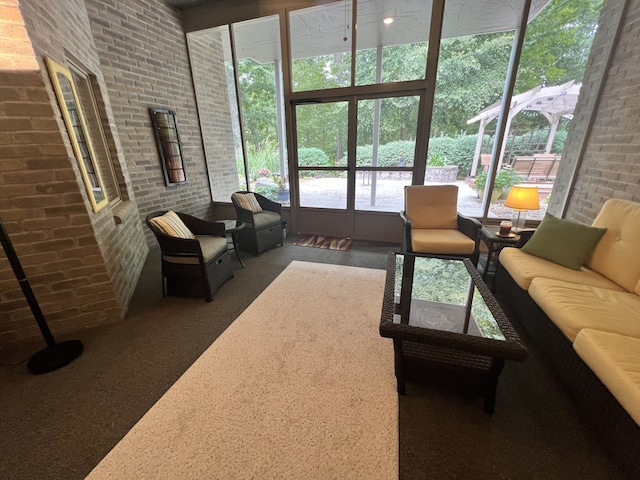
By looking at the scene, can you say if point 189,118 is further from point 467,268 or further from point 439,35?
point 467,268

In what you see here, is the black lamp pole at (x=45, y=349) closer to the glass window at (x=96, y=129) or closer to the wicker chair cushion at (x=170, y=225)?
the wicker chair cushion at (x=170, y=225)

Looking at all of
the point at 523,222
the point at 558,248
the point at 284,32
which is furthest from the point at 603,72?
the point at 284,32

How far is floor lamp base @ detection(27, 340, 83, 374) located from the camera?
5.67ft

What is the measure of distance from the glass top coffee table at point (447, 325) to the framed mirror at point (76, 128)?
2.43 meters

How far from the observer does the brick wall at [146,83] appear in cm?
299

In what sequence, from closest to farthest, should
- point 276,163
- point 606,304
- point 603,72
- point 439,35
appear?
point 606,304 → point 603,72 → point 439,35 → point 276,163

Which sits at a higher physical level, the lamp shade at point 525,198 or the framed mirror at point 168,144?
the framed mirror at point 168,144

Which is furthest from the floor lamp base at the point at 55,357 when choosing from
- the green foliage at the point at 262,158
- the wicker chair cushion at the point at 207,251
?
the green foliage at the point at 262,158

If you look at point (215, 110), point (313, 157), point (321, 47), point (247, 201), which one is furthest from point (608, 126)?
point (215, 110)

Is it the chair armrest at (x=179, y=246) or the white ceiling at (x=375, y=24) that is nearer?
the chair armrest at (x=179, y=246)

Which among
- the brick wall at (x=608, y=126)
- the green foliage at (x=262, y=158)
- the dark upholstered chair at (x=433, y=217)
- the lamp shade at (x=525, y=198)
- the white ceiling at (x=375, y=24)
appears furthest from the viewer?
the green foliage at (x=262, y=158)

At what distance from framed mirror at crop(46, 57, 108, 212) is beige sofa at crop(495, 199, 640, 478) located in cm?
328

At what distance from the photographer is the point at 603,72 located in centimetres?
249

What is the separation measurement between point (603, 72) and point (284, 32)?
3.44m
